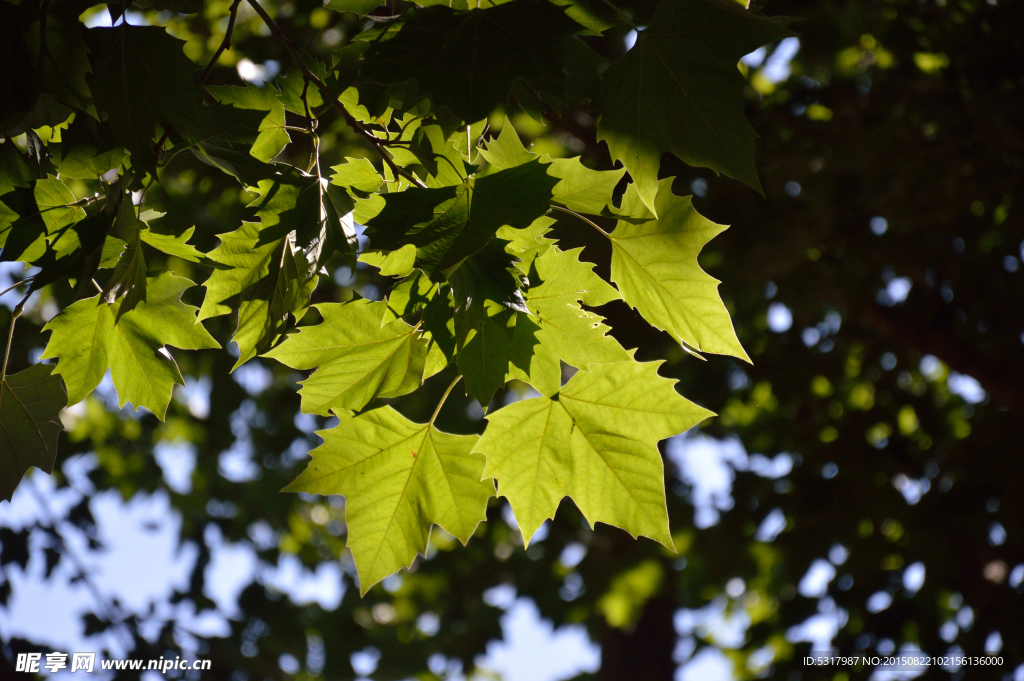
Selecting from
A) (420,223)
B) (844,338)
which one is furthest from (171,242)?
(844,338)

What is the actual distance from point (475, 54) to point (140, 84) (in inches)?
19.9

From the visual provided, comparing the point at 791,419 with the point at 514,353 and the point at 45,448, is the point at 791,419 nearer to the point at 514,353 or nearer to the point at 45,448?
the point at 514,353

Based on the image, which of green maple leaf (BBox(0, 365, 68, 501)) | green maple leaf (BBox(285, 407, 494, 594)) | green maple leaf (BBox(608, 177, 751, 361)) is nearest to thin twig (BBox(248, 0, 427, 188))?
green maple leaf (BBox(608, 177, 751, 361))

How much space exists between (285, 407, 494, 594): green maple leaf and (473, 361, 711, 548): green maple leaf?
3.9 inches

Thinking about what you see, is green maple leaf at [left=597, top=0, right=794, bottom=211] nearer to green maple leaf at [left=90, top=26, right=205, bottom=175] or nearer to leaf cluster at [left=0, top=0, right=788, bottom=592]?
leaf cluster at [left=0, top=0, right=788, bottom=592]

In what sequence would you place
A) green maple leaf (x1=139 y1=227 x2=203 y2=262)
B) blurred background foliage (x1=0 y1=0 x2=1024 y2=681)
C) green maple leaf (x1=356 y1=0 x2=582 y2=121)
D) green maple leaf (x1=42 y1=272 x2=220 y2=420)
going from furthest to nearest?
1. blurred background foliage (x1=0 y1=0 x2=1024 y2=681)
2. green maple leaf (x1=42 y1=272 x2=220 y2=420)
3. green maple leaf (x1=139 y1=227 x2=203 y2=262)
4. green maple leaf (x1=356 y1=0 x2=582 y2=121)

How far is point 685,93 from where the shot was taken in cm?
102

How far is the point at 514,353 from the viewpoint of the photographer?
3.25 feet

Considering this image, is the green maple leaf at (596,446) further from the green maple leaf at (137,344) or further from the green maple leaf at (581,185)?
the green maple leaf at (137,344)

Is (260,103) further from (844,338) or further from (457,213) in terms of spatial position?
(844,338)

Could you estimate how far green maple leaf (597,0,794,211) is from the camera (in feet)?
3.20

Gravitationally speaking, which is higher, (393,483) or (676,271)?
(676,271)

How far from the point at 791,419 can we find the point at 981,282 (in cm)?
103

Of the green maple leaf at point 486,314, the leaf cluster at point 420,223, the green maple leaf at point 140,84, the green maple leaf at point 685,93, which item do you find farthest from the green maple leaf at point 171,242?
the green maple leaf at point 685,93
